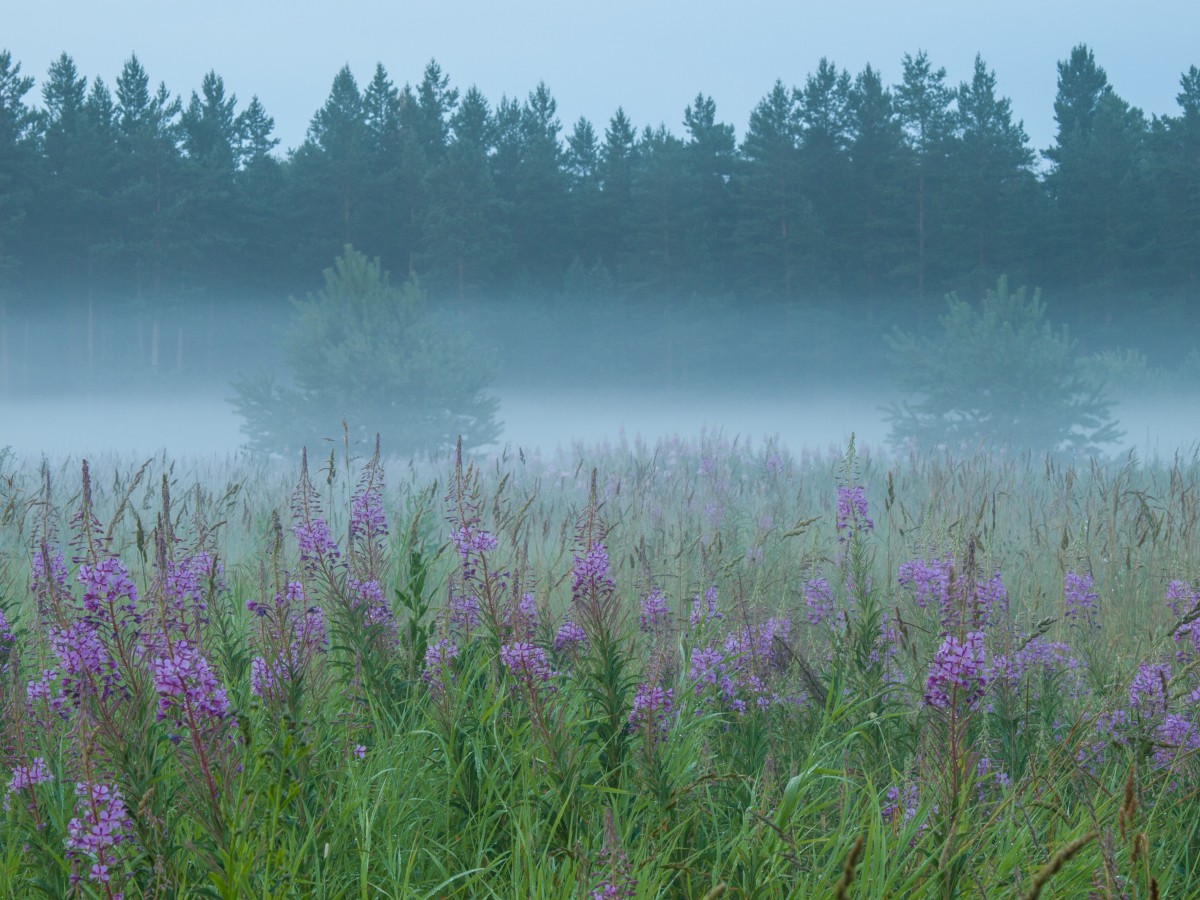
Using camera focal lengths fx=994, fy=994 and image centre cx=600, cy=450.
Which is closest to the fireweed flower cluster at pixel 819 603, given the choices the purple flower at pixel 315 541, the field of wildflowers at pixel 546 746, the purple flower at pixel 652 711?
Answer: the field of wildflowers at pixel 546 746

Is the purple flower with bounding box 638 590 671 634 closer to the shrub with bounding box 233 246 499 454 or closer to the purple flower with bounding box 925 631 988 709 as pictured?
the purple flower with bounding box 925 631 988 709

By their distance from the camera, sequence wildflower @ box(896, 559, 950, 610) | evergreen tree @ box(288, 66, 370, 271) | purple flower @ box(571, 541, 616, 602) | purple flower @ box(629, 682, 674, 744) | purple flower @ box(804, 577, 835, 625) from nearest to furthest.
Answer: purple flower @ box(629, 682, 674, 744) → purple flower @ box(571, 541, 616, 602) → wildflower @ box(896, 559, 950, 610) → purple flower @ box(804, 577, 835, 625) → evergreen tree @ box(288, 66, 370, 271)

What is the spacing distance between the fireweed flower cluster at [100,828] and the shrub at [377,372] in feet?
55.9

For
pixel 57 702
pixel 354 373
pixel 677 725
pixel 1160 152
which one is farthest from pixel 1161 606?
pixel 1160 152

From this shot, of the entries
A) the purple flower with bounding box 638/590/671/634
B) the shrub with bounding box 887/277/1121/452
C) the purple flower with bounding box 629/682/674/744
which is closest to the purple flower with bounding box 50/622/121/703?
the purple flower with bounding box 629/682/674/744

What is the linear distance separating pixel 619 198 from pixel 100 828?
53805 millimetres

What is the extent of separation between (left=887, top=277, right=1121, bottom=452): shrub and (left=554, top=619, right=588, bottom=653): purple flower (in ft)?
49.9

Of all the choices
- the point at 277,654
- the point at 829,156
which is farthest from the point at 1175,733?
the point at 829,156

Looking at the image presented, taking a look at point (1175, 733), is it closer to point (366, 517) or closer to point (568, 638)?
point (568, 638)

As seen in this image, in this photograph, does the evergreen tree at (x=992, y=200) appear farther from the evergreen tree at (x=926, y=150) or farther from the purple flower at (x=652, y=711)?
the purple flower at (x=652, y=711)

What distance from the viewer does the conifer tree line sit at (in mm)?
45781

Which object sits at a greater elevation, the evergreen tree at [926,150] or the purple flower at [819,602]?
the evergreen tree at [926,150]

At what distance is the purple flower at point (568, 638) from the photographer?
10.7 ft

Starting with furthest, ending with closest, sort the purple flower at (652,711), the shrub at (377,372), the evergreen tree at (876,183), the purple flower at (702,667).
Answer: the evergreen tree at (876,183) < the shrub at (377,372) < the purple flower at (702,667) < the purple flower at (652,711)
